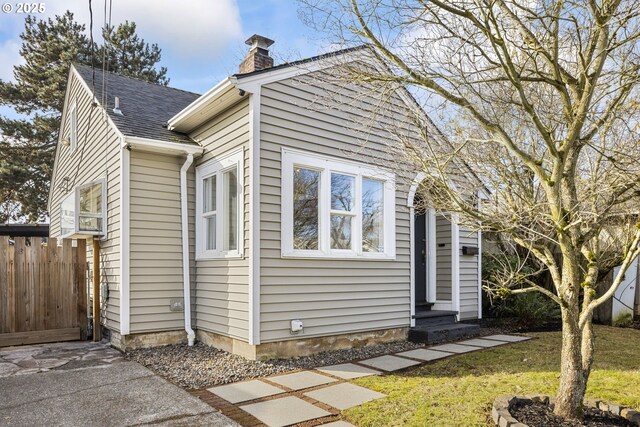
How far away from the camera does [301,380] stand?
483cm

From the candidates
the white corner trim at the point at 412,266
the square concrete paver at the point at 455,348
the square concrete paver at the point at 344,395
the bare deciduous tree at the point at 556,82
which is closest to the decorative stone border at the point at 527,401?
the bare deciduous tree at the point at 556,82

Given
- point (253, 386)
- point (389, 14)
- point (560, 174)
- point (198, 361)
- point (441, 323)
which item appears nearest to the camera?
point (560, 174)

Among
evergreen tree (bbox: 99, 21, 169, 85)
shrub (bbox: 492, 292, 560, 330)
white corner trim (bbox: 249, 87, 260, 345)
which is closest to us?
white corner trim (bbox: 249, 87, 260, 345)

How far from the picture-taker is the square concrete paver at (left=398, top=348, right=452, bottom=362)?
5914mm

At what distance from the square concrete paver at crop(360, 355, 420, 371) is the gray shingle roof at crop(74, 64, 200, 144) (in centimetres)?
451

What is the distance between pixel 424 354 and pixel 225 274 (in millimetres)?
3108

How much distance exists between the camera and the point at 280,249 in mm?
5844

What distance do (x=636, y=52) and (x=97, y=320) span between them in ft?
26.3

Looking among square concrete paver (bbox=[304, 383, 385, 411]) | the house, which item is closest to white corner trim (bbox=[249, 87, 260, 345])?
the house

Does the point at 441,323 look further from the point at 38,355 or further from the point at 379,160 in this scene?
the point at 38,355

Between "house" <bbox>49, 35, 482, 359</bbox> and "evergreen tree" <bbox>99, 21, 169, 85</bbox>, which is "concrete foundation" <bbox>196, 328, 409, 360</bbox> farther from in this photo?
"evergreen tree" <bbox>99, 21, 169, 85</bbox>

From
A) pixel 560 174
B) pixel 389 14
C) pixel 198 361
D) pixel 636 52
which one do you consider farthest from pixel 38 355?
pixel 636 52

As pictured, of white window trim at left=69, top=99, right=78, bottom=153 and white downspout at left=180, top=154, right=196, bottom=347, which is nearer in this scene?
white downspout at left=180, top=154, right=196, bottom=347

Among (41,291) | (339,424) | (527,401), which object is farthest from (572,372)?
(41,291)
